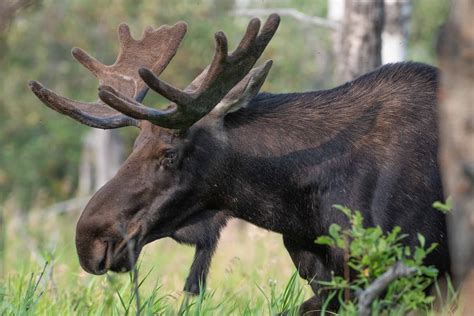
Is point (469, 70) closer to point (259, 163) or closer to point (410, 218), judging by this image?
point (410, 218)

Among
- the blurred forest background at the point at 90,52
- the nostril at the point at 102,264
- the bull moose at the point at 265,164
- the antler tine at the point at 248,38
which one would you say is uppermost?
the blurred forest background at the point at 90,52

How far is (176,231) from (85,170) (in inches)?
902

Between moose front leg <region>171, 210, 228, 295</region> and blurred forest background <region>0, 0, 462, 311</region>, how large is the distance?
206 cm

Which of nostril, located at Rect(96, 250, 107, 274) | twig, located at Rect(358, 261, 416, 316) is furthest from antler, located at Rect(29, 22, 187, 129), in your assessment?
twig, located at Rect(358, 261, 416, 316)

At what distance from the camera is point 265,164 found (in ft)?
18.8

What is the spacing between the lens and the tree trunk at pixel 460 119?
3425 mm

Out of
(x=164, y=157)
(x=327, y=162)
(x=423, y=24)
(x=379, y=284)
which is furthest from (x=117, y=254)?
(x=423, y=24)

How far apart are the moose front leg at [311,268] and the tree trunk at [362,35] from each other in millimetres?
2509

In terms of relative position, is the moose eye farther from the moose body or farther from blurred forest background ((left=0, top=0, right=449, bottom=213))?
blurred forest background ((left=0, top=0, right=449, bottom=213))

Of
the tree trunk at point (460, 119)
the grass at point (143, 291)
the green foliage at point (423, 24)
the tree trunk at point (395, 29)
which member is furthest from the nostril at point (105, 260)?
the green foliage at point (423, 24)

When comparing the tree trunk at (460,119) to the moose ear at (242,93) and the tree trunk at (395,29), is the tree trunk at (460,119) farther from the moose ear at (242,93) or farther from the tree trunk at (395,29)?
the tree trunk at (395,29)

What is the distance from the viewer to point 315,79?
790 inches

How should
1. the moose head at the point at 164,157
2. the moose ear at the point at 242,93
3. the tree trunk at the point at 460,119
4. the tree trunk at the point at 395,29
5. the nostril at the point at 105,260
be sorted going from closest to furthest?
the tree trunk at the point at 460,119 < the moose head at the point at 164,157 < the nostril at the point at 105,260 < the moose ear at the point at 242,93 < the tree trunk at the point at 395,29

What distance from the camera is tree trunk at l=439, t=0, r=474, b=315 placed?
3.43m
